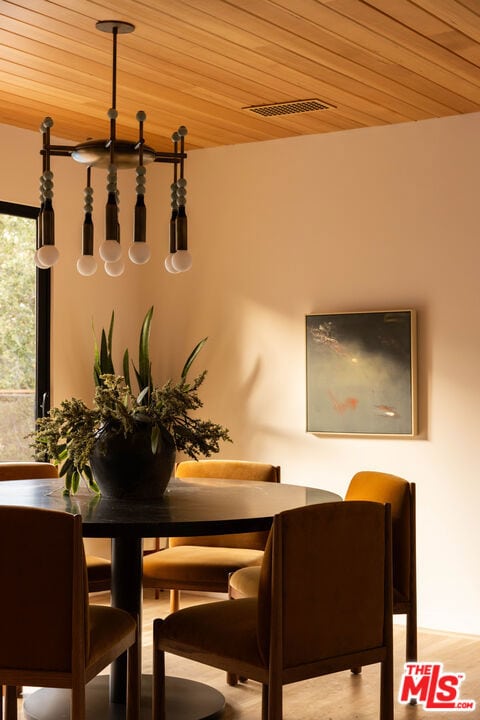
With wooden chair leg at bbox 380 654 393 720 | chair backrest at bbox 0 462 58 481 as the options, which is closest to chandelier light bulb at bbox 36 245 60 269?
chair backrest at bbox 0 462 58 481

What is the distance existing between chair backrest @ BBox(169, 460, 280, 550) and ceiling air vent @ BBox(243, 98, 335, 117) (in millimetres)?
1698

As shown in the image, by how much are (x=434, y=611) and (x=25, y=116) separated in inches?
126

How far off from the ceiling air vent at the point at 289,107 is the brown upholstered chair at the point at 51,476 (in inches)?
77.5

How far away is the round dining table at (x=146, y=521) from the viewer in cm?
300

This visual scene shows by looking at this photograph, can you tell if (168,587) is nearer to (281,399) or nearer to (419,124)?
(281,399)

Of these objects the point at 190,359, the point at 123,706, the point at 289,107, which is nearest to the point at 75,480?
the point at 123,706

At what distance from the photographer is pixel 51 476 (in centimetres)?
447

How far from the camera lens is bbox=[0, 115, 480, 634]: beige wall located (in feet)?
16.5

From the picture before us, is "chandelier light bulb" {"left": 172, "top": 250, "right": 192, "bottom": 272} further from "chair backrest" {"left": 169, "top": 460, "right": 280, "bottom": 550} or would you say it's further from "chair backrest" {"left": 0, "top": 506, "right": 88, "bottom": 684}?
"chair backrest" {"left": 0, "top": 506, "right": 88, "bottom": 684}

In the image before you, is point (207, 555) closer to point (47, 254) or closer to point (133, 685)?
point (133, 685)

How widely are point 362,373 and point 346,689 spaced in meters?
1.75

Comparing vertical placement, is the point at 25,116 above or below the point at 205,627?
above

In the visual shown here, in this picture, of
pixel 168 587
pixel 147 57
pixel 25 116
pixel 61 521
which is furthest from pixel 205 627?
pixel 25 116

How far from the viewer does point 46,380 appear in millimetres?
5547
